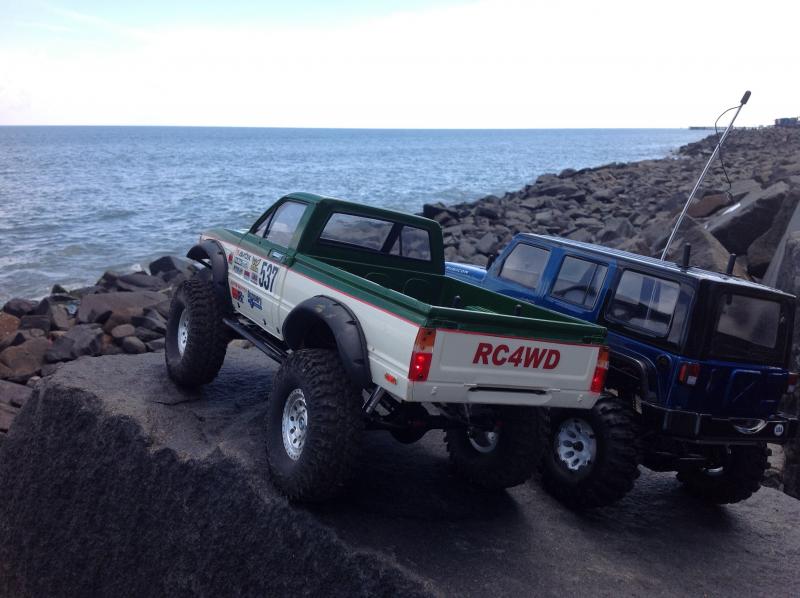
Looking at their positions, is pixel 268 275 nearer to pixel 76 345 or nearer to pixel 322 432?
pixel 322 432

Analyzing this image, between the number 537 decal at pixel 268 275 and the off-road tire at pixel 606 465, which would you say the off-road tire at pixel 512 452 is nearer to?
the off-road tire at pixel 606 465

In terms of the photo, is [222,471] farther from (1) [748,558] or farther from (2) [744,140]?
(2) [744,140]

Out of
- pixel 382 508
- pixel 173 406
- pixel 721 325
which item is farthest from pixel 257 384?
pixel 721 325

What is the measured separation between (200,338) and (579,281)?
11.6 ft

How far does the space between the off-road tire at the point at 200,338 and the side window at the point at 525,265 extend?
2.99m

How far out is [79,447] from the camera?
6.66 meters

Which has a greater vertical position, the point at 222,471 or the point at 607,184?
the point at 222,471

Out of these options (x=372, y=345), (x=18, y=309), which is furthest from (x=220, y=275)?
(x=18, y=309)

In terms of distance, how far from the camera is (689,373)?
5.68m

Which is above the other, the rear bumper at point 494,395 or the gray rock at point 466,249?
the rear bumper at point 494,395

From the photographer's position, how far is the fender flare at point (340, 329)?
4.87 meters

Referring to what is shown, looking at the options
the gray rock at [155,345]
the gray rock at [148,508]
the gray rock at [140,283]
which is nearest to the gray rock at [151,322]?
the gray rock at [155,345]

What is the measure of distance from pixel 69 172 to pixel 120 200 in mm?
25830

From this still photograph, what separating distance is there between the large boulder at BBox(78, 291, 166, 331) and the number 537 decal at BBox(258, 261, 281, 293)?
8169mm
